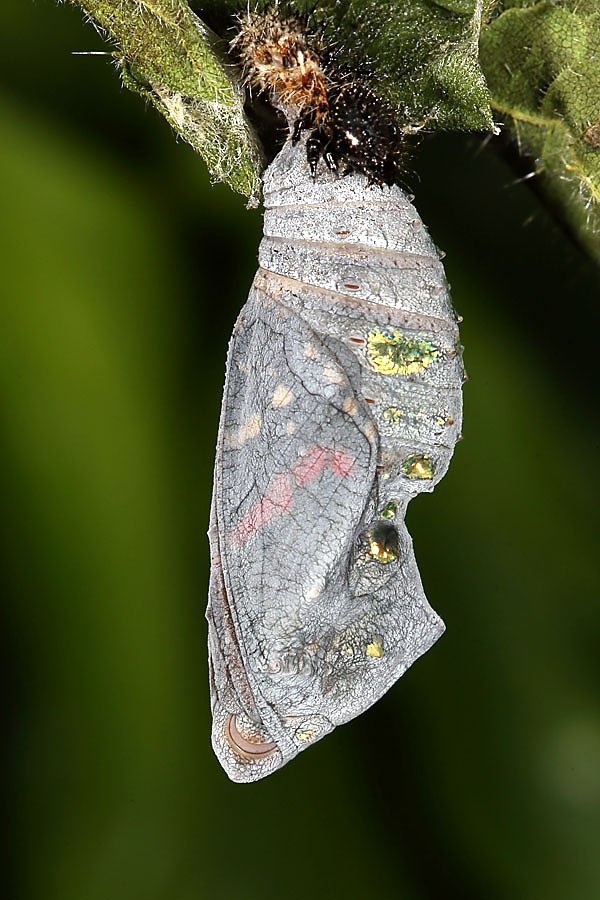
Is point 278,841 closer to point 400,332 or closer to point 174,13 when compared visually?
point 400,332

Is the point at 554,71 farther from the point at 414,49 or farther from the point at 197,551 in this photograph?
the point at 197,551

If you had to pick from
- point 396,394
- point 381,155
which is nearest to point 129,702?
point 396,394

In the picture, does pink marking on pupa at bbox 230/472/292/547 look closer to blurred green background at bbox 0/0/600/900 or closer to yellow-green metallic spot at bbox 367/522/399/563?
yellow-green metallic spot at bbox 367/522/399/563

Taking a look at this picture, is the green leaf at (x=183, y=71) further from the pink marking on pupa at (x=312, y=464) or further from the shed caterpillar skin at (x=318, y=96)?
the pink marking on pupa at (x=312, y=464)

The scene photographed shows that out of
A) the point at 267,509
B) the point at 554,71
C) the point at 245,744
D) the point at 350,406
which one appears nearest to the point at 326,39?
the point at 554,71

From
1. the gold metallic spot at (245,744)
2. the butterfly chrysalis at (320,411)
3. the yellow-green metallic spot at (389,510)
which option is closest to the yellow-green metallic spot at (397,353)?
the butterfly chrysalis at (320,411)

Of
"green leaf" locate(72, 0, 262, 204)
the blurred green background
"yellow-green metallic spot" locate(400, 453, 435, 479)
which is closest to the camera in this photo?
"green leaf" locate(72, 0, 262, 204)

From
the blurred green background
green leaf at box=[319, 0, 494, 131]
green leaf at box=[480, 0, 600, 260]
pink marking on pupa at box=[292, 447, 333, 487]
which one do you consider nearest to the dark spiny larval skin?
pink marking on pupa at box=[292, 447, 333, 487]
